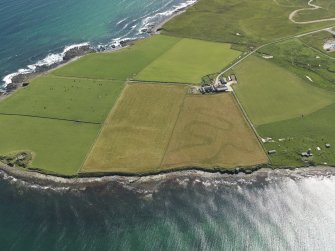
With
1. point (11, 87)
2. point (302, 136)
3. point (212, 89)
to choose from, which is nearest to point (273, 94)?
point (212, 89)

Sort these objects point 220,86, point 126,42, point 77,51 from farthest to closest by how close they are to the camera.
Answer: point 126,42 → point 77,51 → point 220,86

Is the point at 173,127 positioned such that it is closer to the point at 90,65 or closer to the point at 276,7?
the point at 90,65

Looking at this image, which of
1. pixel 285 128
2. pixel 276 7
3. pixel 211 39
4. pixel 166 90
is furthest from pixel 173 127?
pixel 276 7

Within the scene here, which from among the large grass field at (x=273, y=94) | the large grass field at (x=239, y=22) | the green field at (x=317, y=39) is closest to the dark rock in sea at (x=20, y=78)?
the large grass field at (x=239, y=22)

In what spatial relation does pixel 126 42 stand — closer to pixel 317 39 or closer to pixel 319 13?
pixel 317 39

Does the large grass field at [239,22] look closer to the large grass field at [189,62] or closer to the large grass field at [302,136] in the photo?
the large grass field at [189,62]

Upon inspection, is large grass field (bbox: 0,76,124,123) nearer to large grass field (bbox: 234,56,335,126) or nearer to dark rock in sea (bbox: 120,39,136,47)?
dark rock in sea (bbox: 120,39,136,47)
